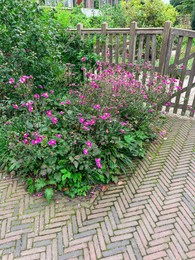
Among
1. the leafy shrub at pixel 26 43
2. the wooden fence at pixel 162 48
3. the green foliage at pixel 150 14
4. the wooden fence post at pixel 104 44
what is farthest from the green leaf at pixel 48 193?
the green foliage at pixel 150 14

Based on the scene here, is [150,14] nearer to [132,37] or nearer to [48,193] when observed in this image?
[132,37]

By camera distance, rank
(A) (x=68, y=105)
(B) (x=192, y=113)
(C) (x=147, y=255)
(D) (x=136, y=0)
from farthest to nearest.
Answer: (D) (x=136, y=0), (B) (x=192, y=113), (A) (x=68, y=105), (C) (x=147, y=255)

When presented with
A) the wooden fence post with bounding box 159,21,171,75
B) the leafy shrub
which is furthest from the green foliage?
the leafy shrub

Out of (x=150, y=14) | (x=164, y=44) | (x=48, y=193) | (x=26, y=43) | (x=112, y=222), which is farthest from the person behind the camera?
(x=150, y=14)

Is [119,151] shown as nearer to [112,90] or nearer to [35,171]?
[112,90]

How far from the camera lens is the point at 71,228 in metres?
2.19

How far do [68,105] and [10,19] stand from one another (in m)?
1.65

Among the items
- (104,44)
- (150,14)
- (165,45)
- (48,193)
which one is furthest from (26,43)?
(150,14)

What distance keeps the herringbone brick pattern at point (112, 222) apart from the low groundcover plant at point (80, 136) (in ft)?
0.68

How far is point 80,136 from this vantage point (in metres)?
2.71

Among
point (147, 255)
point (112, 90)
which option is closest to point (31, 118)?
point (112, 90)

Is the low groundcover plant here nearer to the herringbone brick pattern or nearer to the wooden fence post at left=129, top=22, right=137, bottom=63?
the herringbone brick pattern

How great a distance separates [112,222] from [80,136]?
1.09 m

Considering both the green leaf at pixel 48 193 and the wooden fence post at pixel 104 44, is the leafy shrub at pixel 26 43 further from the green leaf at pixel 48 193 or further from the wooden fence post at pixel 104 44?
the green leaf at pixel 48 193
